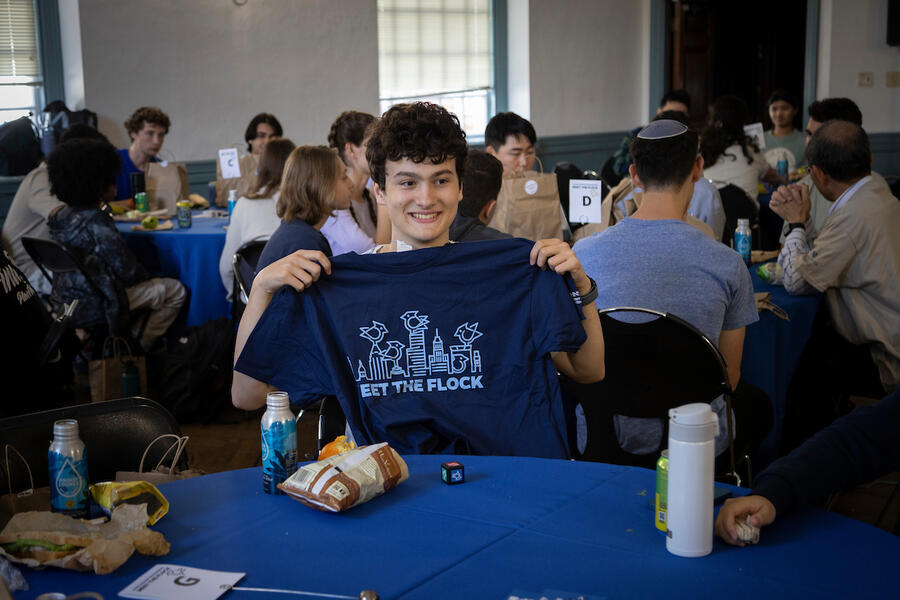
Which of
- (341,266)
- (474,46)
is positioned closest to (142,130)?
(474,46)

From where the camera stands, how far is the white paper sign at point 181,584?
3.86ft

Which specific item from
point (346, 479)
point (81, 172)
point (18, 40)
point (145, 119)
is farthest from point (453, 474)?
point (18, 40)

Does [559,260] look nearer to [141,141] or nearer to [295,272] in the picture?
[295,272]

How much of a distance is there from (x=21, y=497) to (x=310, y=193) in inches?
79.8

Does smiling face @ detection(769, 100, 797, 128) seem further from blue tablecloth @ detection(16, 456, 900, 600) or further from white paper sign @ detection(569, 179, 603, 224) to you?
blue tablecloth @ detection(16, 456, 900, 600)

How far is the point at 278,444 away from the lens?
1.51 m

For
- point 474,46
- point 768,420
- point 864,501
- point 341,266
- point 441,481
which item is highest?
point 474,46

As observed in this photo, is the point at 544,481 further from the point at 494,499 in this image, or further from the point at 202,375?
the point at 202,375

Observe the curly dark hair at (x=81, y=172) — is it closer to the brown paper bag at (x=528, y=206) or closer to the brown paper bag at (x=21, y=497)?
the brown paper bag at (x=528, y=206)

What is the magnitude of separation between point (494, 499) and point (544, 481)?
11cm

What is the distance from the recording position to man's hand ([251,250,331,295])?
6.14 feet

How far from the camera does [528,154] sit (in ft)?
15.3

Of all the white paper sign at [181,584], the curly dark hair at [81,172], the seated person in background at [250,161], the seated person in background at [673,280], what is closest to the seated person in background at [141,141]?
the seated person in background at [250,161]

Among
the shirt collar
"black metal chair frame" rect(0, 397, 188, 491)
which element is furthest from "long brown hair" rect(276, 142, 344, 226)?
Result: the shirt collar
